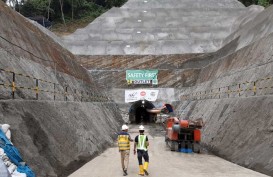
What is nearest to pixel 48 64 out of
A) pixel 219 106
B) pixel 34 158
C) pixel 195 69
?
pixel 219 106

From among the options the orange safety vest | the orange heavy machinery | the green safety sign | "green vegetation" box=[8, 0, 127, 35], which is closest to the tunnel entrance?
the green safety sign

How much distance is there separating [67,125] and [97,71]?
34981 mm

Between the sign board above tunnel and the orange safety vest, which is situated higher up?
the orange safety vest

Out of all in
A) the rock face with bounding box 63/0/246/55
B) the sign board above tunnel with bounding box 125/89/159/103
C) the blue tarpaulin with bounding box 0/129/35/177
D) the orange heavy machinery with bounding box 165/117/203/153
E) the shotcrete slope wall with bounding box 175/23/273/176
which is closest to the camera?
the blue tarpaulin with bounding box 0/129/35/177

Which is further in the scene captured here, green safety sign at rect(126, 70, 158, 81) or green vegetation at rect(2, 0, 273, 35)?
green vegetation at rect(2, 0, 273, 35)

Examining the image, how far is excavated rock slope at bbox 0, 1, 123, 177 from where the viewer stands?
1080 cm

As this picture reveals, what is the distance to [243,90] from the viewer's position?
22344 millimetres

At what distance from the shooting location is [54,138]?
13.0 m

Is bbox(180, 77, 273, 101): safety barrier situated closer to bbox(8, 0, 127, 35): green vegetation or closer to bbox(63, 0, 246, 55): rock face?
bbox(63, 0, 246, 55): rock face

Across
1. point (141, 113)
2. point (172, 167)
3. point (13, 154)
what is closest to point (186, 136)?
point (172, 167)

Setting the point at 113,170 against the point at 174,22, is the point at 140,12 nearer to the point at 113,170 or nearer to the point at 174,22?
Answer: the point at 174,22

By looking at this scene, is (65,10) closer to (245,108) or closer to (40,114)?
(245,108)

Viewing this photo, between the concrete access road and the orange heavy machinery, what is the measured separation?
134 cm

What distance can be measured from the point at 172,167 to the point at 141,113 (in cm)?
3728
